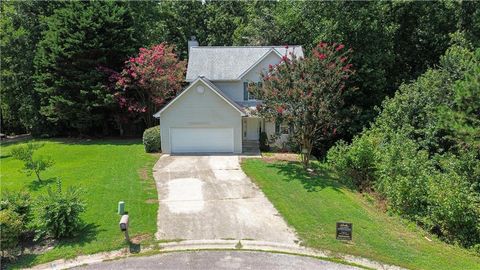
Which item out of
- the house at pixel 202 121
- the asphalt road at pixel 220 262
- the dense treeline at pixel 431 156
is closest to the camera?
the asphalt road at pixel 220 262

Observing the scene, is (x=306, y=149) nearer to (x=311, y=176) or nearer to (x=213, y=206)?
(x=311, y=176)

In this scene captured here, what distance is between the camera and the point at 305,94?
18.7m

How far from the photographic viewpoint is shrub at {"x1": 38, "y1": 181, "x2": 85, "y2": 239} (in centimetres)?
1141

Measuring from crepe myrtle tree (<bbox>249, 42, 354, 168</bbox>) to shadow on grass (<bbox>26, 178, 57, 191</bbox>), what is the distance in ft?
35.9

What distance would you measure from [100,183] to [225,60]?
557 inches

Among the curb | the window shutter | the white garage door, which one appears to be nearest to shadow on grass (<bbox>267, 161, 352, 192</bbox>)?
the white garage door

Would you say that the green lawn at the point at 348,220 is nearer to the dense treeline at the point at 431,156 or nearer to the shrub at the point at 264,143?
the dense treeline at the point at 431,156

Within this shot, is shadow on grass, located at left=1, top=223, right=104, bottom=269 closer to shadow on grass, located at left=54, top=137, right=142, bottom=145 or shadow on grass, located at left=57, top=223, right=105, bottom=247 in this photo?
shadow on grass, located at left=57, top=223, right=105, bottom=247

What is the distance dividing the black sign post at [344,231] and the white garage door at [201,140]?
12549 millimetres

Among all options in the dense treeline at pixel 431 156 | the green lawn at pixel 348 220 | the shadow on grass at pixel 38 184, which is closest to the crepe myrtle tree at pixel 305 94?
the dense treeline at pixel 431 156

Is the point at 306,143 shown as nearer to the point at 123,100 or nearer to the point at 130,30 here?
the point at 123,100

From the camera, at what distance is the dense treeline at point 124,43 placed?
26.2 m

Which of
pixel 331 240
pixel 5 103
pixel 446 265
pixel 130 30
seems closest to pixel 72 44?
pixel 130 30

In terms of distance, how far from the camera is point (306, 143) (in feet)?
65.4
